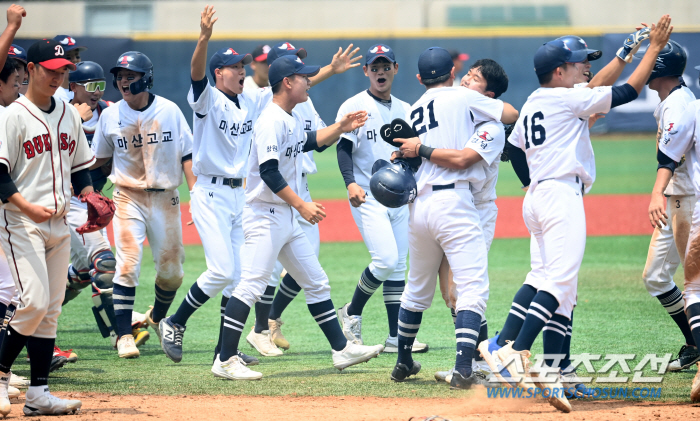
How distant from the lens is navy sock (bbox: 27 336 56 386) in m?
4.34

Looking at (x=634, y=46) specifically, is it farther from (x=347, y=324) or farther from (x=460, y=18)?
(x=460, y=18)

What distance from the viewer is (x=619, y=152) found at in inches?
1019

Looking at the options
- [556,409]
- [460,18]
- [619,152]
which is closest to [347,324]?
[556,409]

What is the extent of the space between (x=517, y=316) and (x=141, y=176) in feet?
11.2

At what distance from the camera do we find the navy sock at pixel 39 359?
14.3 ft

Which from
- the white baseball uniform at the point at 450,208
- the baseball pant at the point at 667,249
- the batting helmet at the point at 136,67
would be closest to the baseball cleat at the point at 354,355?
the white baseball uniform at the point at 450,208

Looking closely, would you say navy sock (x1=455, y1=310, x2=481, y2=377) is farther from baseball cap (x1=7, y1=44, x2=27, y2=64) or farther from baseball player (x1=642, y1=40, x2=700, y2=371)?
baseball cap (x1=7, y1=44, x2=27, y2=64)

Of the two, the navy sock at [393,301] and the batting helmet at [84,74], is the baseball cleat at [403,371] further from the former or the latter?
the batting helmet at [84,74]

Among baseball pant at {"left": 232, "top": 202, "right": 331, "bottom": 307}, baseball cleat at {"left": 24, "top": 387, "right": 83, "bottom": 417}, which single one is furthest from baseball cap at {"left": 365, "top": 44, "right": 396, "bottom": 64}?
baseball cleat at {"left": 24, "top": 387, "right": 83, "bottom": 417}

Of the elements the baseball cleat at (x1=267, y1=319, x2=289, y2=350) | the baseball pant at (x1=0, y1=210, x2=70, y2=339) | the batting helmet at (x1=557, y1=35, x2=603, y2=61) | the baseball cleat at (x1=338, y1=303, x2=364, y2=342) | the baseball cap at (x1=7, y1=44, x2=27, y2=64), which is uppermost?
the batting helmet at (x1=557, y1=35, x2=603, y2=61)

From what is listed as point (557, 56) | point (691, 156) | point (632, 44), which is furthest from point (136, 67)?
point (691, 156)

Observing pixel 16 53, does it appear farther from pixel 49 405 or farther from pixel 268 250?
pixel 49 405

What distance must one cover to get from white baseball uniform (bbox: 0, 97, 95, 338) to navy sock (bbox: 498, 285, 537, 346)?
2.79 meters

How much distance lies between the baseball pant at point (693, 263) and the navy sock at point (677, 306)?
676 mm
